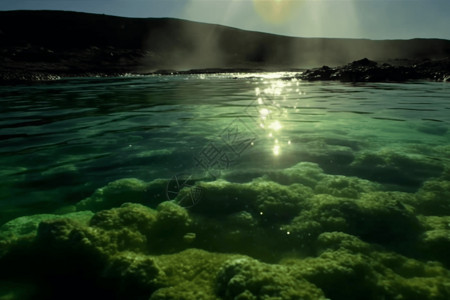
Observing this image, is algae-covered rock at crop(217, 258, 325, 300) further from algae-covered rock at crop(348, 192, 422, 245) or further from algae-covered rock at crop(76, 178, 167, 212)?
algae-covered rock at crop(76, 178, 167, 212)

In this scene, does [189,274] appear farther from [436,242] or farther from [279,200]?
[436,242]

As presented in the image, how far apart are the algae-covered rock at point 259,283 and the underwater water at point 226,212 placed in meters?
0.01

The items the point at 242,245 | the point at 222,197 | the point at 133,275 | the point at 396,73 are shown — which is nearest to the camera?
the point at 133,275

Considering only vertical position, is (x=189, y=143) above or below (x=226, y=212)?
above

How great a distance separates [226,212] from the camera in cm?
378

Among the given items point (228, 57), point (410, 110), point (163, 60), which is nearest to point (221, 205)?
point (410, 110)

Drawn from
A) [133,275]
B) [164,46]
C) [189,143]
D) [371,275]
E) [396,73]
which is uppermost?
[164,46]

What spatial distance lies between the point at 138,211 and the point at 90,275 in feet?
2.86

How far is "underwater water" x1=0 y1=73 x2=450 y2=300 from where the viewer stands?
257 cm

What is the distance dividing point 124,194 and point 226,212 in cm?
144

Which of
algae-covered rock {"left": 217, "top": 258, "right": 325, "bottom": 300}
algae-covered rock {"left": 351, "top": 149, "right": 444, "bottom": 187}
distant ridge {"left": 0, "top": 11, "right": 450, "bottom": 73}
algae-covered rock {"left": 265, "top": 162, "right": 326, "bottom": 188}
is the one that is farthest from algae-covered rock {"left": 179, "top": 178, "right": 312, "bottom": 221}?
distant ridge {"left": 0, "top": 11, "right": 450, "bottom": 73}

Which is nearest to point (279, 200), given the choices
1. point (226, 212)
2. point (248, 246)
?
point (226, 212)

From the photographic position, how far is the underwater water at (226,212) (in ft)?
8.44

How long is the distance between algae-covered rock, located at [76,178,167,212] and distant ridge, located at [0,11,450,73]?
135 feet
